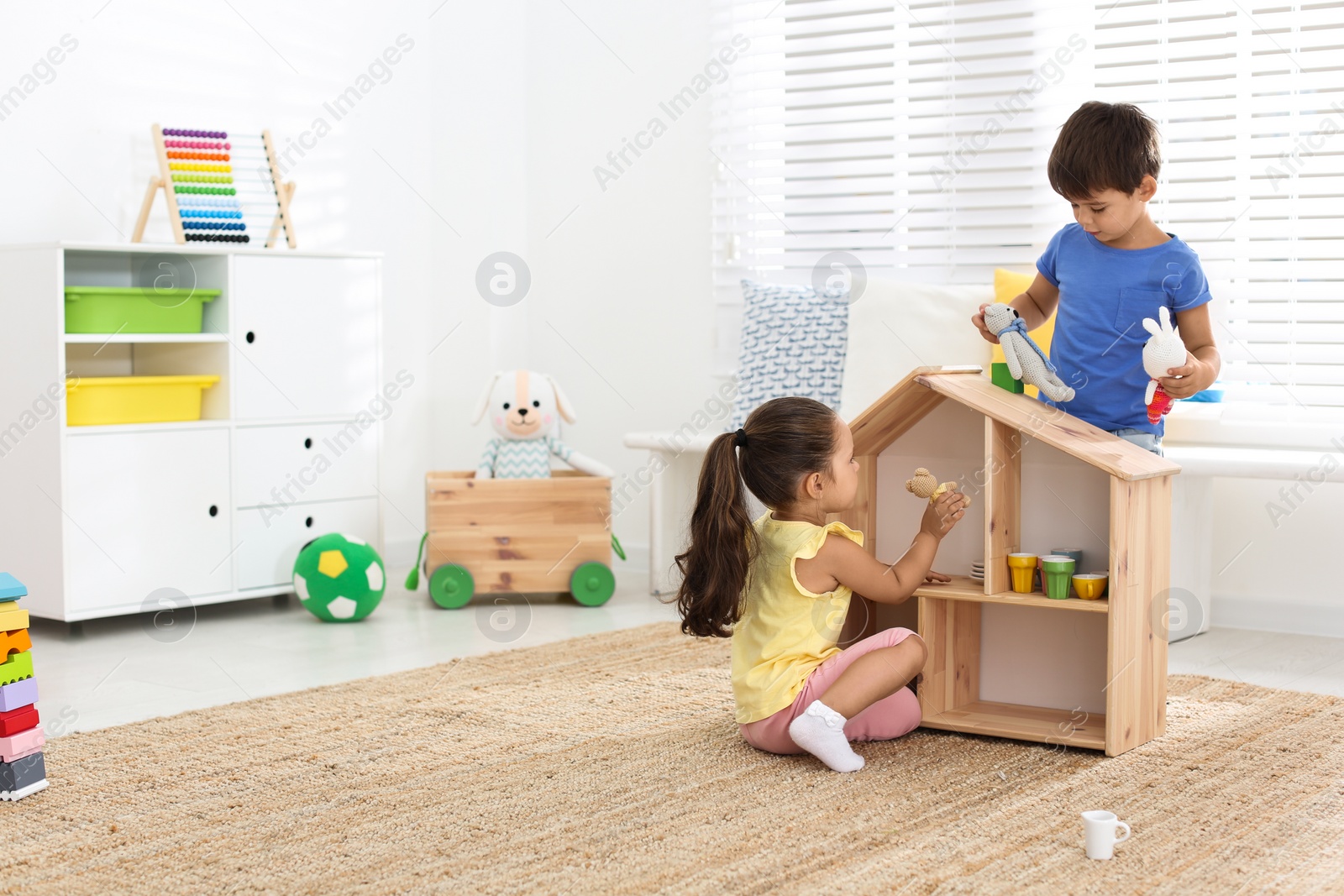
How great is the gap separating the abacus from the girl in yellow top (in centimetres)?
183

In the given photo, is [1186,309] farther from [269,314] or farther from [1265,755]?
[269,314]

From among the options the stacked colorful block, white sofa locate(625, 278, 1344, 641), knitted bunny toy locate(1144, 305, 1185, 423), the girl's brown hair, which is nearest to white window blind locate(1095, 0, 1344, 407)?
white sofa locate(625, 278, 1344, 641)

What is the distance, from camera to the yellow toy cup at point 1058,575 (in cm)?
197

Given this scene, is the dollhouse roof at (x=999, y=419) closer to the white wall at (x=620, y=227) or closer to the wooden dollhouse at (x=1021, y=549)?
the wooden dollhouse at (x=1021, y=549)

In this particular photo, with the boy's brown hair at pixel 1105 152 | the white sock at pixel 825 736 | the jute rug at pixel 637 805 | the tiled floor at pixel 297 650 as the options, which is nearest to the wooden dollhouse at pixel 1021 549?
the jute rug at pixel 637 805

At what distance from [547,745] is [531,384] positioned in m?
1.56

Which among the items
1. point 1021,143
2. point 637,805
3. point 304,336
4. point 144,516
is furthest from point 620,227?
point 637,805

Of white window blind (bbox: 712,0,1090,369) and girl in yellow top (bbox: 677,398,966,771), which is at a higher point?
white window blind (bbox: 712,0,1090,369)

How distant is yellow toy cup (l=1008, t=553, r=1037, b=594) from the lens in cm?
203

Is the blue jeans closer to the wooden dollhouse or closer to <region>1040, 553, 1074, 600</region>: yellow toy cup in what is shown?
the wooden dollhouse

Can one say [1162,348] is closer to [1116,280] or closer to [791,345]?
[1116,280]

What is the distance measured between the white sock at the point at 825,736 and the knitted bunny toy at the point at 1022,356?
61 cm

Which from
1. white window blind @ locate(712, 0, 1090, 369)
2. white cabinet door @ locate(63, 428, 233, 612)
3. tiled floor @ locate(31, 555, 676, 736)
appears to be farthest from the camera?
white window blind @ locate(712, 0, 1090, 369)

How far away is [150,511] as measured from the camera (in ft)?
10.1
